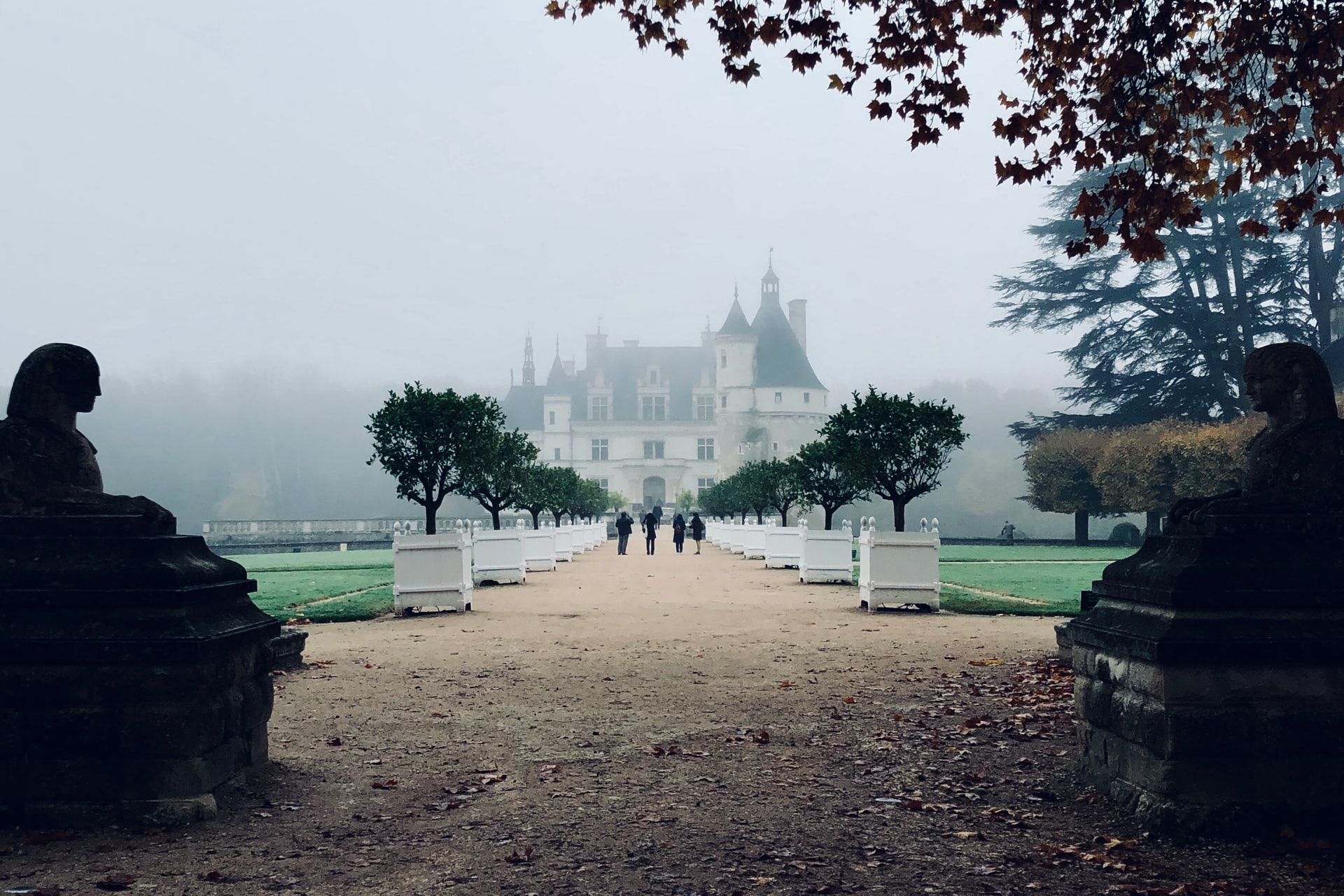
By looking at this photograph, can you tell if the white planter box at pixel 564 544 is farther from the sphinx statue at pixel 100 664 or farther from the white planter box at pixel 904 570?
the sphinx statue at pixel 100 664

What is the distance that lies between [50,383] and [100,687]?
4.81 feet

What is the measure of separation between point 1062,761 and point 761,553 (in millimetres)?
23925

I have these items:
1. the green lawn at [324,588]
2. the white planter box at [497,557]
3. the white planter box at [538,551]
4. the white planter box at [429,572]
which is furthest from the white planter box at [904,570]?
the white planter box at [538,551]

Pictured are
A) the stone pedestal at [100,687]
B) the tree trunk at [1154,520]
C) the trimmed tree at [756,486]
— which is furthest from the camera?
the tree trunk at [1154,520]

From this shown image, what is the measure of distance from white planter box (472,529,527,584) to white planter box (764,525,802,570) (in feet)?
22.7

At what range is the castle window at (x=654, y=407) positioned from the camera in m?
102

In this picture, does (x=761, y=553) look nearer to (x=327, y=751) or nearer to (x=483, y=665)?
(x=483, y=665)

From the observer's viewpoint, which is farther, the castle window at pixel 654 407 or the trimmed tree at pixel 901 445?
the castle window at pixel 654 407

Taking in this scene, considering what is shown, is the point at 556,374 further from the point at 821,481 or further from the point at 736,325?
the point at 821,481

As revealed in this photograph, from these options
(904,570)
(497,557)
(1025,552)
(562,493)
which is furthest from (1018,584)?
(562,493)

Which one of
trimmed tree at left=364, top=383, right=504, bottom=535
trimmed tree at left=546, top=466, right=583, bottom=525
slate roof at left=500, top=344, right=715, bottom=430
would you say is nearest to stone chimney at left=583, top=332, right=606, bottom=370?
slate roof at left=500, top=344, right=715, bottom=430

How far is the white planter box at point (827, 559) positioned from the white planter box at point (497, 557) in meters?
5.49

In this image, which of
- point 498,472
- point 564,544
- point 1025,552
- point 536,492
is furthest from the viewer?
point 1025,552

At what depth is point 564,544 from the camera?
98.2ft
